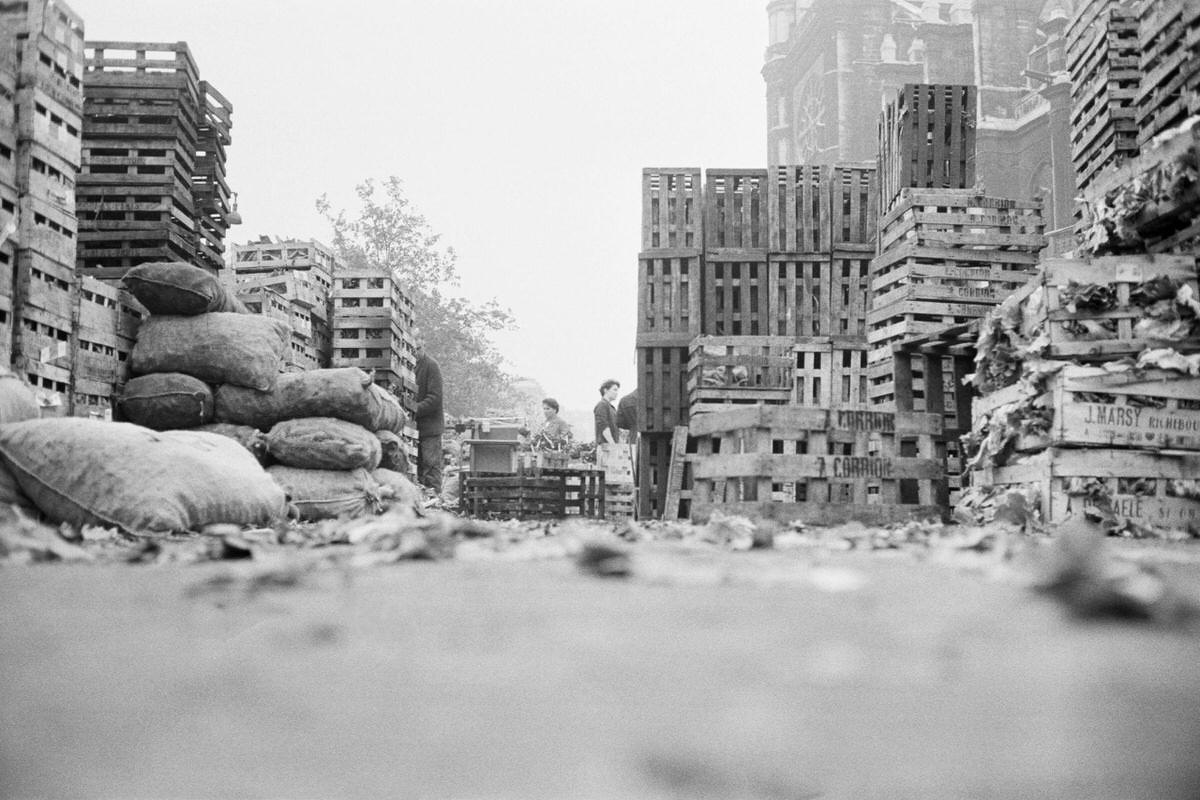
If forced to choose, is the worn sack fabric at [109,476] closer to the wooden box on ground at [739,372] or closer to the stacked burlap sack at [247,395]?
the stacked burlap sack at [247,395]

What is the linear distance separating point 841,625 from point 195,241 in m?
5.31

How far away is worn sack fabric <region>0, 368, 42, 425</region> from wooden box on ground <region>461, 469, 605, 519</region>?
4287 mm

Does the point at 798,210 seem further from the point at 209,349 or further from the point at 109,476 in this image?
the point at 109,476

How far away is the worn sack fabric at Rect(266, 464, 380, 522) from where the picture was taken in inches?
179

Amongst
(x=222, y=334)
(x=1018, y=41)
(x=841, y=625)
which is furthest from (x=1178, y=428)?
(x=1018, y=41)

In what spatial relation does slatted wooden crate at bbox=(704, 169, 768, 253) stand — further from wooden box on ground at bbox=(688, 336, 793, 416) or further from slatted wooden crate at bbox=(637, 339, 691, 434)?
wooden box on ground at bbox=(688, 336, 793, 416)

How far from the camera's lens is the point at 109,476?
2.66 meters

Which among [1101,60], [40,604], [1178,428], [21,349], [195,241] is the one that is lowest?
[40,604]

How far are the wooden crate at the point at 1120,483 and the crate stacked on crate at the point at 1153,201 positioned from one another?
1.07 metres

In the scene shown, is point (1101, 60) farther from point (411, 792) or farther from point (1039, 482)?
point (411, 792)

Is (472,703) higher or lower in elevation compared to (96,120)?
lower

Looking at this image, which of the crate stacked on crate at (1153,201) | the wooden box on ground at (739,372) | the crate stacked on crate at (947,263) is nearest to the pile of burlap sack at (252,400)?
the wooden box on ground at (739,372)

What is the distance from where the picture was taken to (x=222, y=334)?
4.64 m

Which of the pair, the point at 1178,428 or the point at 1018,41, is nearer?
the point at 1178,428
